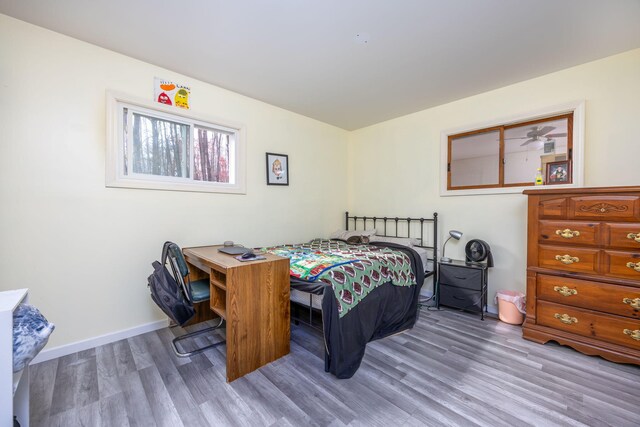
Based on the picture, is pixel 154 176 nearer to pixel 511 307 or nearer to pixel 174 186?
pixel 174 186

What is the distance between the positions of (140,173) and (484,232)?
369 centimetres

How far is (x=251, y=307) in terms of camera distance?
1846 mm

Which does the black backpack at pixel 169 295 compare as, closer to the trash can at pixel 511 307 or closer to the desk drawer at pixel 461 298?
the desk drawer at pixel 461 298

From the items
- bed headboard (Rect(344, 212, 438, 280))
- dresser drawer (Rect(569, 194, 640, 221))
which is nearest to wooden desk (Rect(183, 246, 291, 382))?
bed headboard (Rect(344, 212, 438, 280))

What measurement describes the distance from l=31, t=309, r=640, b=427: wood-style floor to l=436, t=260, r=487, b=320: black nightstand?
56cm

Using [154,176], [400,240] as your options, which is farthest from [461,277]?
[154,176]

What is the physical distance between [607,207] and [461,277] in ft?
4.32

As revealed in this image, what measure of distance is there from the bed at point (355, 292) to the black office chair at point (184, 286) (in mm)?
789

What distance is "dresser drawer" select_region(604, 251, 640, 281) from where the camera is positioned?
190cm

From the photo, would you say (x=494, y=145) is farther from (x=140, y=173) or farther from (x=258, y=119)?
(x=140, y=173)

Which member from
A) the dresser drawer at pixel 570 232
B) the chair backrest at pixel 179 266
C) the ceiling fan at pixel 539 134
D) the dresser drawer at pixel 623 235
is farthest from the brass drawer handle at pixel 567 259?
the chair backrest at pixel 179 266

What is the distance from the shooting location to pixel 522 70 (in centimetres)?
250

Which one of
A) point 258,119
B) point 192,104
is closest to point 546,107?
point 258,119

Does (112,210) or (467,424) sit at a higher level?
(112,210)
